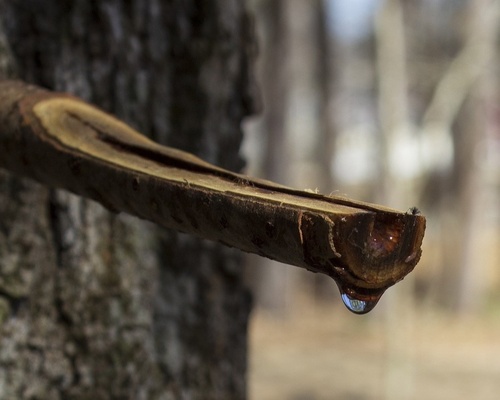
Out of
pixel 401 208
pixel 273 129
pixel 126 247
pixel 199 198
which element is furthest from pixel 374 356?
pixel 199 198

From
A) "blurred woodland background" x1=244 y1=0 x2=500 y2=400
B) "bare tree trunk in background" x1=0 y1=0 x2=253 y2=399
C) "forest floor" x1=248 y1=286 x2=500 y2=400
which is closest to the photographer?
"bare tree trunk in background" x1=0 y1=0 x2=253 y2=399

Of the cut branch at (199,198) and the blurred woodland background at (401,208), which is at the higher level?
the blurred woodland background at (401,208)

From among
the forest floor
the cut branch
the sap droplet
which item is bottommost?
the sap droplet

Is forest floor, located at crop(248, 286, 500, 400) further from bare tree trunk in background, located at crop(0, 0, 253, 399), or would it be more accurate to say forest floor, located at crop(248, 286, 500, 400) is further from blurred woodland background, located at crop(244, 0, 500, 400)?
bare tree trunk in background, located at crop(0, 0, 253, 399)

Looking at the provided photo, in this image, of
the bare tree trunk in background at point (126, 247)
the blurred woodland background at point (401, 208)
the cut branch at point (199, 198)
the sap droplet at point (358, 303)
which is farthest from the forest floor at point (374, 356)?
the sap droplet at point (358, 303)

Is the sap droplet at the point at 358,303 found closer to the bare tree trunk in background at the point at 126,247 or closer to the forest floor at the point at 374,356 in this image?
the bare tree trunk in background at the point at 126,247

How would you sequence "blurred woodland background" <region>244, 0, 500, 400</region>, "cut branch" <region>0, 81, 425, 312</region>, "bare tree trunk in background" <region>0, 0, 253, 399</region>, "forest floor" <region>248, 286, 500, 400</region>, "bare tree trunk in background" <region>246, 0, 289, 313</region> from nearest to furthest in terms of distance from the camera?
"cut branch" <region>0, 81, 425, 312</region>
"bare tree trunk in background" <region>0, 0, 253, 399</region>
"forest floor" <region>248, 286, 500, 400</region>
"blurred woodland background" <region>244, 0, 500, 400</region>
"bare tree trunk in background" <region>246, 0, 289, 313</region>

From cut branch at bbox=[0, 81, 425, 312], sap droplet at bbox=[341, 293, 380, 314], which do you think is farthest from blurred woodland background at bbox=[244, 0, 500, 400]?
sap droplet at bbox=[341, 293, 380, 314]
